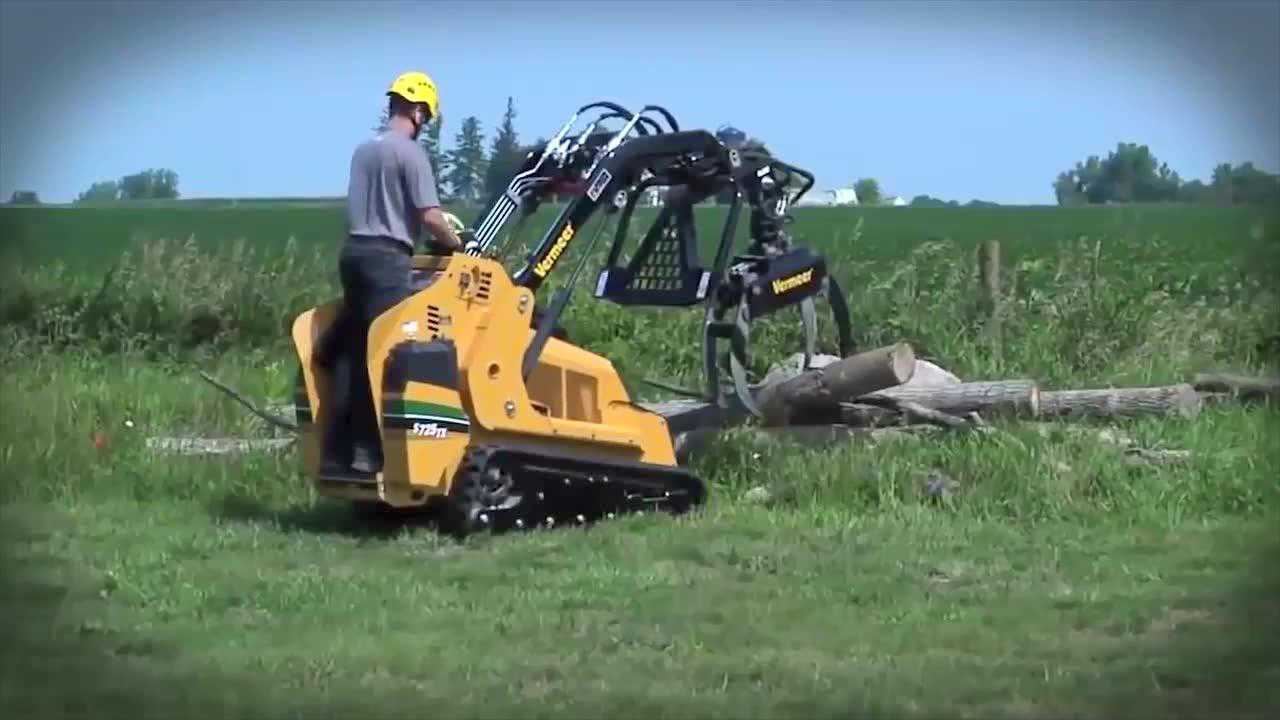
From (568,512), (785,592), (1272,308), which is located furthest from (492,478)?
(1272,308)

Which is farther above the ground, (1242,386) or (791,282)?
(791,282)

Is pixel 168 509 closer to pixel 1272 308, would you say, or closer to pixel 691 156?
pixel 691 156

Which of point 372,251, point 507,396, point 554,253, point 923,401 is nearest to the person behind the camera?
point 372,251

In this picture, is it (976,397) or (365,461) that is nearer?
(365,461)

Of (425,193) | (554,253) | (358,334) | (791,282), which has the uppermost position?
(425,193)

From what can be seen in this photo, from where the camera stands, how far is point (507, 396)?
9.28 m

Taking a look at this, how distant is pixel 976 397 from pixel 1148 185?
1.67m

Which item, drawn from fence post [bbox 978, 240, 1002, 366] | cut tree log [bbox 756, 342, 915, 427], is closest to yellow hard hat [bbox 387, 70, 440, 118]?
cut tree log [bbox 756, 342, 915, 427]

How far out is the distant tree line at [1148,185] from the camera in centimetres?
798

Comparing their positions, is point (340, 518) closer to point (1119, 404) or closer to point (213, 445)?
point (213, 445)

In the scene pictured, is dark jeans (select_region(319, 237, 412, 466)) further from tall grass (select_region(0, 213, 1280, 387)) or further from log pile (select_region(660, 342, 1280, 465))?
tall grass (select_region(0, 213, 1280, 387))

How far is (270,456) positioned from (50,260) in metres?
6.54

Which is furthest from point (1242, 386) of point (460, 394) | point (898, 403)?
point (460, 394)

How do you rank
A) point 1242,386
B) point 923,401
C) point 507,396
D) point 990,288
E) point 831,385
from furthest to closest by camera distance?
point 990,288, point 1242,386, point 923,401, point 831,385, point 507,396
